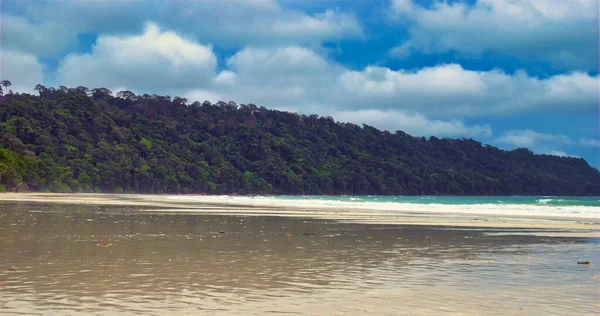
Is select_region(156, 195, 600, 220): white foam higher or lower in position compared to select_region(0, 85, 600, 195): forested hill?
lower

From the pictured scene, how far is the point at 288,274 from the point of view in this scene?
12.5 m

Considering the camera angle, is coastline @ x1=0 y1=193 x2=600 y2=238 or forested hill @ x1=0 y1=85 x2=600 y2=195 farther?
forested hill @ x1=0 y1=85 x2=600 y2=195

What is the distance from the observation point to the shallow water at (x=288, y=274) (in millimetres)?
9484

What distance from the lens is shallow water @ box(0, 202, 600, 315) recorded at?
9484 mm

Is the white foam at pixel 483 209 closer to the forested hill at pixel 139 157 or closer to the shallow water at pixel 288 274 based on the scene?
the shallow water at pixel 288 274

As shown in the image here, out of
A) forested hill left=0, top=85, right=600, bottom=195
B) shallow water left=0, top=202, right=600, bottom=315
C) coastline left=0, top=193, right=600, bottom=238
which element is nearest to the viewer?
shallow water left=0, top=202, right=600, bottom=315

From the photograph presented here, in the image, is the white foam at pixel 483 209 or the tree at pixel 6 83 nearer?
the white foam at pixel 483 209

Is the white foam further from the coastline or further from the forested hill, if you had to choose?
the forested hill

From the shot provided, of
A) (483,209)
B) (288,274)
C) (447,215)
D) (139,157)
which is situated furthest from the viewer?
(139,157)

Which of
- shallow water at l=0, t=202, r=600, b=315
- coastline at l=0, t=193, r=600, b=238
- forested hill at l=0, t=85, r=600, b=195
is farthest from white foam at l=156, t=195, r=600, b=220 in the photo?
forested hill at l=0, t=85, r=600, b=195

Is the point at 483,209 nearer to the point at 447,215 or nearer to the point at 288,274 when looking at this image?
the point at 447,215

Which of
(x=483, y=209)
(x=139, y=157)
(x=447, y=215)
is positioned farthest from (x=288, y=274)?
(x=139, y=157)

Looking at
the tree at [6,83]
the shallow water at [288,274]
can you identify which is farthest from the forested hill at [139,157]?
the shallow water at [288,274]

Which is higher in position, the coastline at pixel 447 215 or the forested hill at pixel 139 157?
the forested hill at pixel 139 157
